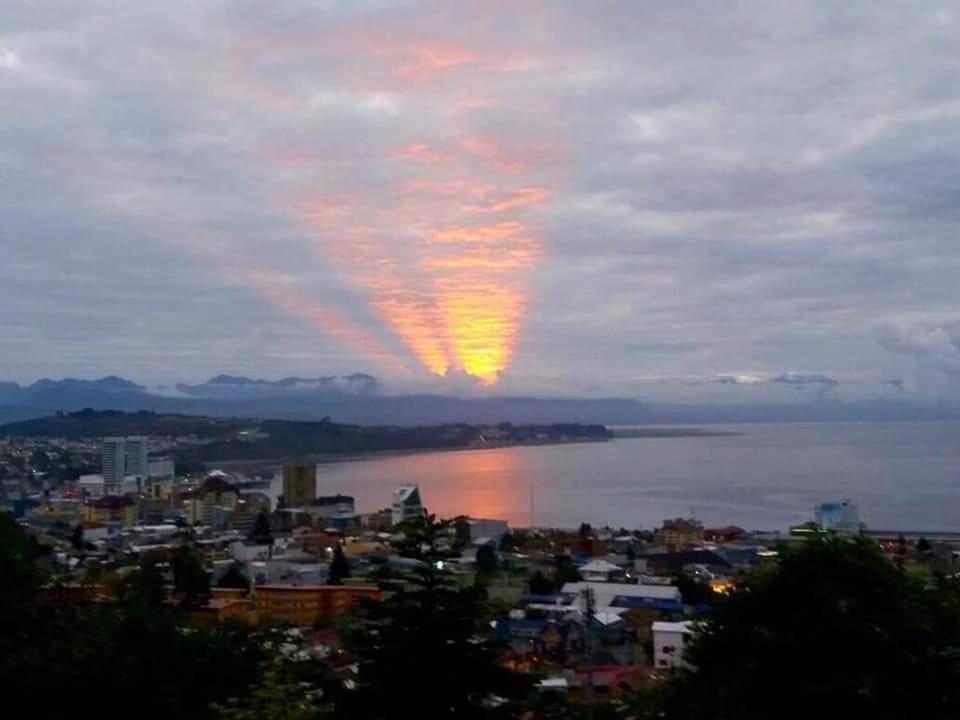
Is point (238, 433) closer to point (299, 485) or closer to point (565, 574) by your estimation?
point (299, 485)

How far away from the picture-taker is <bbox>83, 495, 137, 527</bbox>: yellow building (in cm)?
2467

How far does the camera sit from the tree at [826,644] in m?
2.20

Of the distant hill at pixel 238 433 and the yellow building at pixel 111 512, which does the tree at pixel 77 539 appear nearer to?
the yellow building at pixel 111 512

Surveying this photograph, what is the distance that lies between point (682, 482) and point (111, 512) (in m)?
21.3

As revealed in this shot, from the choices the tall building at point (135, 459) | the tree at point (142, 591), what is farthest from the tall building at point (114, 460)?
the tree at point (142, 591)

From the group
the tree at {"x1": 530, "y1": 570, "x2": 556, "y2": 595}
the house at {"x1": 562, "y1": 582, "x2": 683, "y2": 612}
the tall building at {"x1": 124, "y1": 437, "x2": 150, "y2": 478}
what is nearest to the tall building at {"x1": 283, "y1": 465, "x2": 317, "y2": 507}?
the tall building at {"x1": 124, "y1": 437, "x2": 150, "y2": 478}

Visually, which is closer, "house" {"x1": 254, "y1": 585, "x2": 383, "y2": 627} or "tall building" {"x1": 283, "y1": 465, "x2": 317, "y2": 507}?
"house" {"x1": 254, "y1": 585, "x2": 383, "y2": 627}

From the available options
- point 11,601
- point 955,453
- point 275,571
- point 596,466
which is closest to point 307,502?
point 275,571

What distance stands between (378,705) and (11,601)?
1.61 metres

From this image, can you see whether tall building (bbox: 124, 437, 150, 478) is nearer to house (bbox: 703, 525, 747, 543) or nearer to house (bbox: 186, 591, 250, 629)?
house (bbox: 703, 525, 747, 543)

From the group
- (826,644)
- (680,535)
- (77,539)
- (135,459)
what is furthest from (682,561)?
(135,459)

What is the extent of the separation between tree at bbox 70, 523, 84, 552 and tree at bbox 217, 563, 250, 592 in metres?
4.09

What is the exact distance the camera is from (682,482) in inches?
1533

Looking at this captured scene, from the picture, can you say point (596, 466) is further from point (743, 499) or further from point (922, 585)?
point (922, 585)
